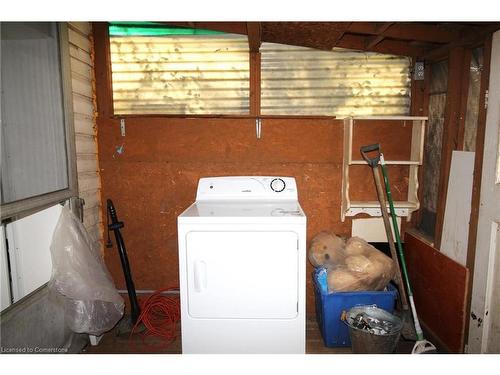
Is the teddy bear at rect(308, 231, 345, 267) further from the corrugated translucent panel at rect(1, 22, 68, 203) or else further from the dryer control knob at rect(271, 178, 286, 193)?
the corrugated translucent panel at rect(1, 22, 68, 203)

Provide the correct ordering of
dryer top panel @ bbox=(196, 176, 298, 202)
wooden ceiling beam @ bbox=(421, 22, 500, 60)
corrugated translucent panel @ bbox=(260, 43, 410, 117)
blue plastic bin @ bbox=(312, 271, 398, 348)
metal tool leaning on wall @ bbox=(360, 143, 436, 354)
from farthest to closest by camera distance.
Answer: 1. corrugated translucent panel @ bbox=(260, 43, 410, 117)
2. dryer top panel @ bbox=(196, 176, 298, 202)
3. blue plastic bin @ bbox=(312, 271, 398, 348)
4. metal tool leaning on wall @ bbox=(360, 143, 436, 354)
5. wooden ceiling beam @ bbox=(421, 22, 500, 60)

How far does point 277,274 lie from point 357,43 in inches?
73.0

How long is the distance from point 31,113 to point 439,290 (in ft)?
9.10

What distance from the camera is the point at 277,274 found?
6.33 ft

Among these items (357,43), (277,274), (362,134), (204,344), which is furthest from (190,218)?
(357,43)

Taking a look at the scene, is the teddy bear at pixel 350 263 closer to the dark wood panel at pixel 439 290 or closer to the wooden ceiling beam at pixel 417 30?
the dark wood panel at pixel 439 290

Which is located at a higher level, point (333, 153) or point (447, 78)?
point (447, 78)

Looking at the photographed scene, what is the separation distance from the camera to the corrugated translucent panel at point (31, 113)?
1713 millimetres

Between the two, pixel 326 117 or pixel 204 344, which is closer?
pixel 204 344

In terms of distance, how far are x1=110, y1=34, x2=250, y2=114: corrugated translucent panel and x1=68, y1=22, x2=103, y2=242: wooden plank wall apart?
21 centimetres

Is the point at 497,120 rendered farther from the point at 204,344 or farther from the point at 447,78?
the point at 204,344

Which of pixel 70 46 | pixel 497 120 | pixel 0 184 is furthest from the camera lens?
pixel 70 46

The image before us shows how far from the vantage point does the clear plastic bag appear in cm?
205

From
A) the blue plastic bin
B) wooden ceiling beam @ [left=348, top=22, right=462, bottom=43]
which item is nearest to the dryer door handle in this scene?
the blue plastic bin
